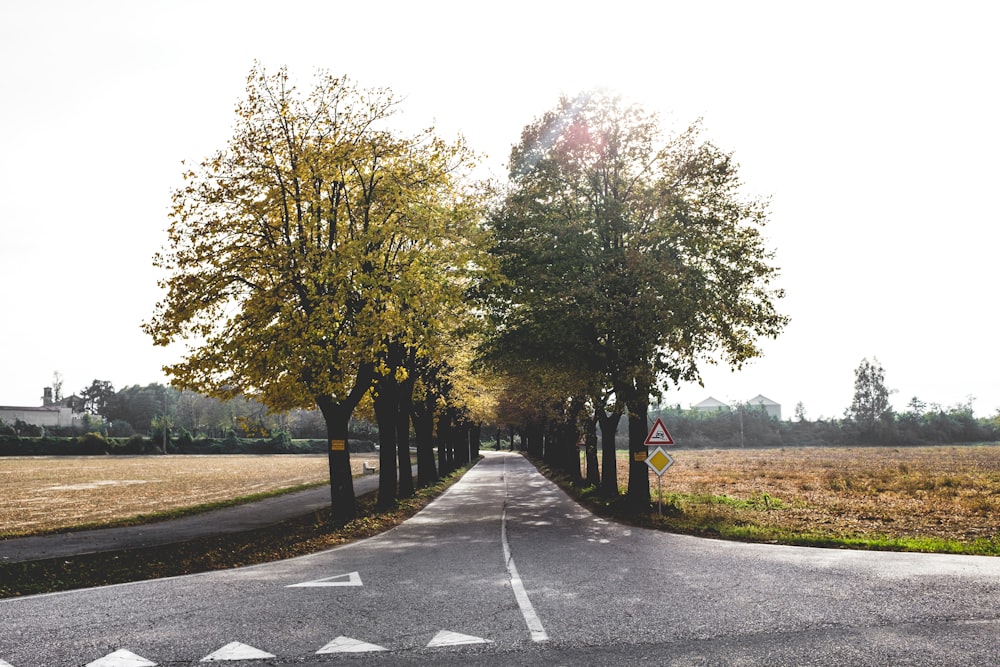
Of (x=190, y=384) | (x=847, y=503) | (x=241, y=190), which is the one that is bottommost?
(x=847, y=503)

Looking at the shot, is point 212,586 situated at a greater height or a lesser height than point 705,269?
lesser

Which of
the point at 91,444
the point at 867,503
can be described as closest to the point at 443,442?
the point at 867,503

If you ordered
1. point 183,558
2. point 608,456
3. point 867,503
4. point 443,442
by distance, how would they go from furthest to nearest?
point 443,442 → point 608,456 → point 867,503 → point 183,558

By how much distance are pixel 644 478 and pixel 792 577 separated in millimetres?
11521

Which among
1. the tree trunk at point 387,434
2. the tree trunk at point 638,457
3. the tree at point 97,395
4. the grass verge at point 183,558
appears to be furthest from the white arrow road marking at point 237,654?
the tree at point 97,395

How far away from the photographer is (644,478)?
67.6ft

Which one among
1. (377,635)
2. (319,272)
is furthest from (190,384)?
(377,635)

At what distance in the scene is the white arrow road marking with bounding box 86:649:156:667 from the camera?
5.85 metres

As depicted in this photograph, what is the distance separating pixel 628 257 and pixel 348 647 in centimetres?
1358

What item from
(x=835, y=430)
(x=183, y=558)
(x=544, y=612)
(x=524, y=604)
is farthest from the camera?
(x=835, y=430)

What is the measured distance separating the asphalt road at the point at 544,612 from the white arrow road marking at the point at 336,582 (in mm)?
52

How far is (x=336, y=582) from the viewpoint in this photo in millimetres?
9578

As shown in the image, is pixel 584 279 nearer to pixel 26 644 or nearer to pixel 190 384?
pixel 190 384

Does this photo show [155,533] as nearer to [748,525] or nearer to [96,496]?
[748,525]
